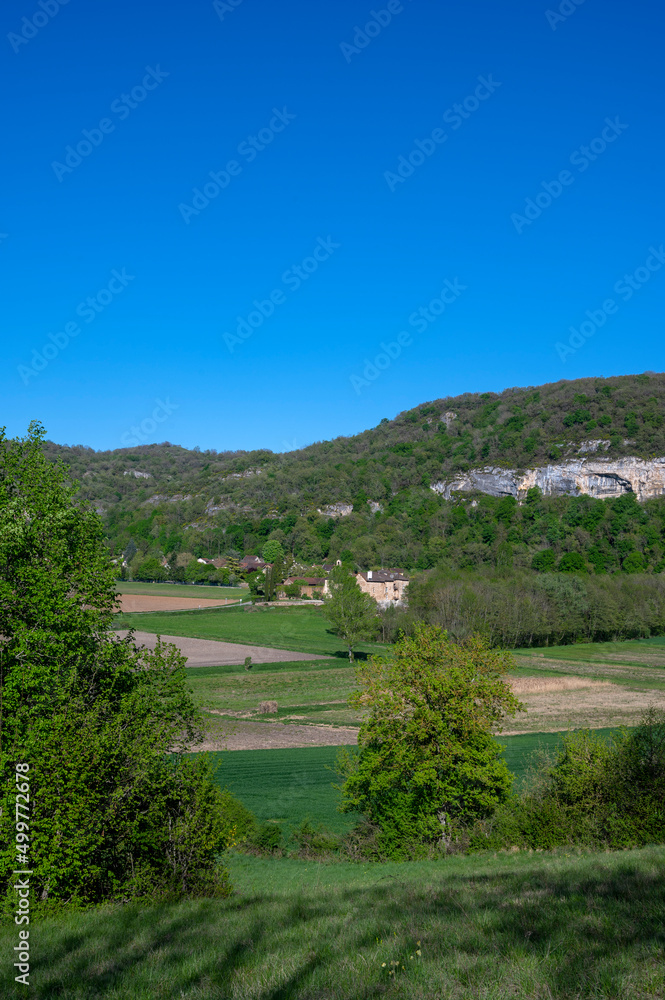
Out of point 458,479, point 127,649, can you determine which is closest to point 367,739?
point 127,649

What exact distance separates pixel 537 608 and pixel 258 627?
4025 cm

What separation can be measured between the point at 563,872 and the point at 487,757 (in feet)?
32.4

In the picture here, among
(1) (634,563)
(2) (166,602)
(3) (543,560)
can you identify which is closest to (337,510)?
(3) (543,560)

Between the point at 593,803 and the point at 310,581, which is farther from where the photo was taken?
the point at 310,581

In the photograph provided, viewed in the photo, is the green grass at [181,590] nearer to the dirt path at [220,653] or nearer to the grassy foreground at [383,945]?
the dirt path at [220,653]

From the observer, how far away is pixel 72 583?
1647cm

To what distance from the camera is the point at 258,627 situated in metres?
94.0

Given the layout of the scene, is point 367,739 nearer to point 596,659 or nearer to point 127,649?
point 127,649

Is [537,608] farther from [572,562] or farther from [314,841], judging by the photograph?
[314,841]

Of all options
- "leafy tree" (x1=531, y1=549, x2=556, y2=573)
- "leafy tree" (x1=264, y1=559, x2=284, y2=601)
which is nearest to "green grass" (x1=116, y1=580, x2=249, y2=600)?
"leafy tree" (x1=264, y1=559, x2=284, y2=601)

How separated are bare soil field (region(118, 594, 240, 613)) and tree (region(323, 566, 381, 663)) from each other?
41358mm

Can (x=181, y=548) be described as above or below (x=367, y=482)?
below

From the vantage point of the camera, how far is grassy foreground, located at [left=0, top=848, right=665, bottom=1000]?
5.71m

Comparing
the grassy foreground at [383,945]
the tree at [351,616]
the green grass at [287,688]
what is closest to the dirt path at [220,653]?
the green grass at [287,688]
